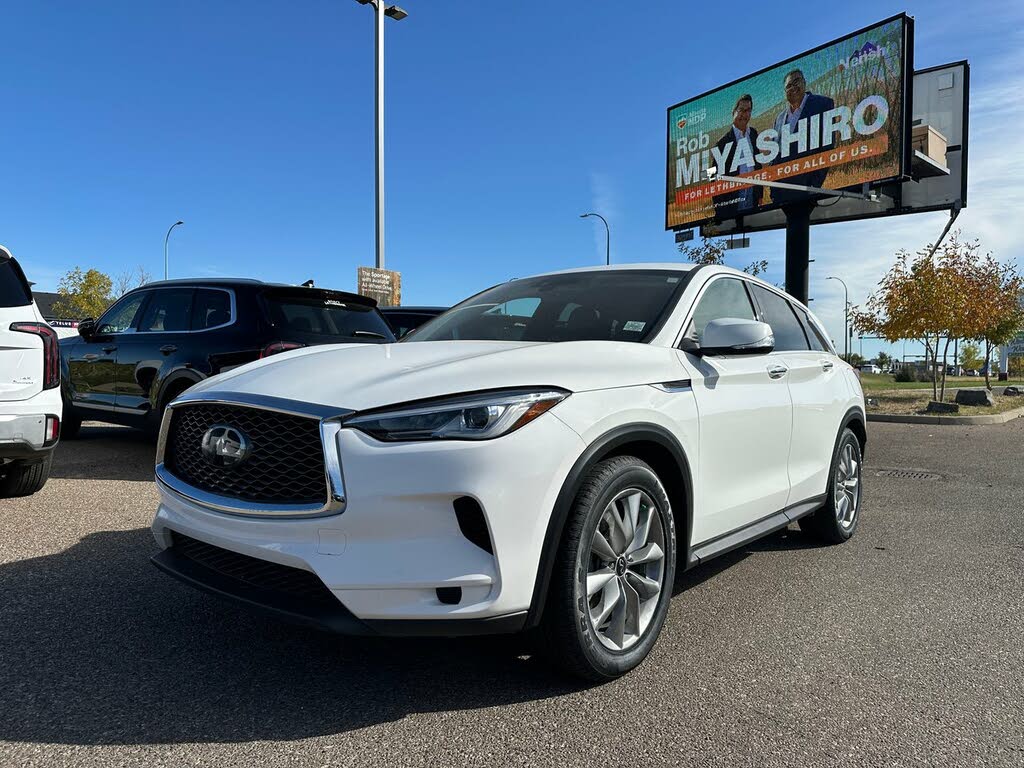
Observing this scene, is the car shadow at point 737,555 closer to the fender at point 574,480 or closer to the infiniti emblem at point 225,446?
the fender at point 574,480

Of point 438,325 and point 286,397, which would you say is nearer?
point 286,397

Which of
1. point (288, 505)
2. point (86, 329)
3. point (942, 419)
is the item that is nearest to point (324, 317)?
point (86, 329)

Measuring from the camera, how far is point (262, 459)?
2479 mm

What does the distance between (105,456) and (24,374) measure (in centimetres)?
312

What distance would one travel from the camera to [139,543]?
4316 millimetres

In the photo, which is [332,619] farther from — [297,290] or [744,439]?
[297,290]

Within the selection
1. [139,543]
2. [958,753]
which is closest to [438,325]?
[139,543]

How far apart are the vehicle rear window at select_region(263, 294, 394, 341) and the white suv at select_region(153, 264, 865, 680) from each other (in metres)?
3.26

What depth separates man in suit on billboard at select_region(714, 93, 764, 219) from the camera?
2266 cm

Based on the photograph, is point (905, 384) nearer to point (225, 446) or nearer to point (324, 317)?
point (324, 317)

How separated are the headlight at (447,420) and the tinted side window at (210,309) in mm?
4575

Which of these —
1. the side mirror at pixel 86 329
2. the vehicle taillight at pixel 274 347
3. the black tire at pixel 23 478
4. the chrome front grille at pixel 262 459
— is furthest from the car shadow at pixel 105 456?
the chrome front grille at pixel 262 459

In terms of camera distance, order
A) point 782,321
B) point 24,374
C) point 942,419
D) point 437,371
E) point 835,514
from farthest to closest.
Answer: point 942,419 < point 24,374 < point 835,514 < point 782,321 < point 437,371

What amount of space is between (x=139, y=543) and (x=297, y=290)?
285 centimetres
